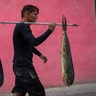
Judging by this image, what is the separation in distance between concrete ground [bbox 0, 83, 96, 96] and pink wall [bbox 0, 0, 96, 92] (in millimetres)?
137

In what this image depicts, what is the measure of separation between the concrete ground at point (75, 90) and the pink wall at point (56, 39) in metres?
0.14

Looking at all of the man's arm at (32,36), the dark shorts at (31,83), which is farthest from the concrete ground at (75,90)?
the man's arm at (32,36)

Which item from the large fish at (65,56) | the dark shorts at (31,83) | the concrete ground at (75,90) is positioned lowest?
the concrete ground at (75,90)

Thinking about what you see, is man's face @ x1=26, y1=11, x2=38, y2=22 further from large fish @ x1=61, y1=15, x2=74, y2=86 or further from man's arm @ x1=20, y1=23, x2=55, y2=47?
large fish @ x1=61, y1=15, x2=74, y2=86

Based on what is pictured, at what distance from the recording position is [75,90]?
29.0 ft

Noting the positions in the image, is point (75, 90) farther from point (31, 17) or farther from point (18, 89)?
point (31, 17)

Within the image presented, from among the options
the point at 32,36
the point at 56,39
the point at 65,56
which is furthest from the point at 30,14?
the point at 56,39

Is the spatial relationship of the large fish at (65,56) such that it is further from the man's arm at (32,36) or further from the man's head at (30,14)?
the man's head at (30,14)

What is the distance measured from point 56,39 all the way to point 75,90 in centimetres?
112

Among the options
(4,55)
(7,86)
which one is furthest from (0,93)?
(4,55)

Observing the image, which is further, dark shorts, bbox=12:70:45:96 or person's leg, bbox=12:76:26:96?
person's leg, bbox=12:76:26:96

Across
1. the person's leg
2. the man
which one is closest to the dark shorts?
the man

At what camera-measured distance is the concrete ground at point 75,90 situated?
852cm

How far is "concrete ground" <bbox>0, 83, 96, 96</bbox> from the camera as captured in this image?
8516mm
